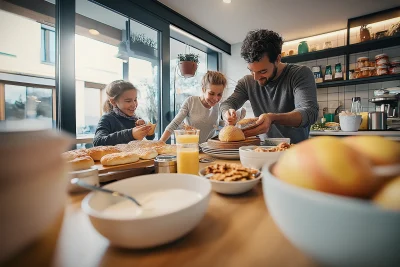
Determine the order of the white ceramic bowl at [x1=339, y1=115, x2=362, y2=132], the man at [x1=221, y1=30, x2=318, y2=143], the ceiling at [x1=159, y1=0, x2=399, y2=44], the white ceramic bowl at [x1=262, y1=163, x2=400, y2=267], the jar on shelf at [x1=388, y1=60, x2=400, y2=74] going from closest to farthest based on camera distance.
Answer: the white ceramic bowl at [x1=262, y1=163, x2=400, y2=267] → the man at [x1=221, y1=30, x2=318, y2=143] → the white ceramic bowl at [x1=339, y1=115, x2=362, y2=132] → the ceiling at [x1=159, y1=0, x2=399, y2=44] → the jar on shelf at [x1=388, y1=60, x2=400, y2=74]

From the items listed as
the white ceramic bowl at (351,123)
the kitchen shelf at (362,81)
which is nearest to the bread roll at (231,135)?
the white ceramic bowl at (351,123)

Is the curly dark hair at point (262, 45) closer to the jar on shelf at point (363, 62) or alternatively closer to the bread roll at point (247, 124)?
the bread roll at point (247, 124)

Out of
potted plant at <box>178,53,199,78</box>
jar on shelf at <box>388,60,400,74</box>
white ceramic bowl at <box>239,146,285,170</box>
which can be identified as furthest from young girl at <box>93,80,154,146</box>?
jar on shelf at <box>388,60,400,74</box>

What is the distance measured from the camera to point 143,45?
9.09ft

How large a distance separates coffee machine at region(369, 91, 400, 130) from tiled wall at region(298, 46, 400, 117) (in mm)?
384

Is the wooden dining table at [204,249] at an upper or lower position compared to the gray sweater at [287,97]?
lower

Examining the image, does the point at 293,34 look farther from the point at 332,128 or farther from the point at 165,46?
the point at 165,46

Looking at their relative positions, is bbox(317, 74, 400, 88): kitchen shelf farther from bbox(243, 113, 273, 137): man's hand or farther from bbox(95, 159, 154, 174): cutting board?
bbox(95, 159, 154, 174): cutting board

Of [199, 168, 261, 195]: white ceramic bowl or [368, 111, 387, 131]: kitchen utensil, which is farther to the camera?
[368, 111, 387, 131]: kitchen utensil

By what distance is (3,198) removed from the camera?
22cm

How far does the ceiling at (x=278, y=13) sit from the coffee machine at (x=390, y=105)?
121cm

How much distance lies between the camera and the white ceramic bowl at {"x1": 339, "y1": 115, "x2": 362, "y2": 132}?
7.86 ft

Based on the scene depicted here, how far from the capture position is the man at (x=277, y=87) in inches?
55.8

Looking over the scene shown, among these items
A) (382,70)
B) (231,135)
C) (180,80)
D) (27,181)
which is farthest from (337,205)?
(382,70)
